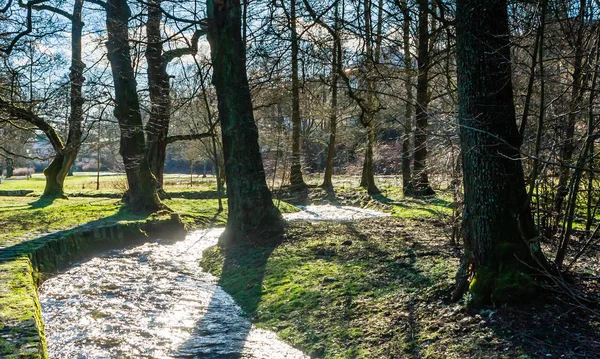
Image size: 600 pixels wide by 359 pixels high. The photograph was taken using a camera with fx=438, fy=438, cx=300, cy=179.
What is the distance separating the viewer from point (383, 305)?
4895 mm

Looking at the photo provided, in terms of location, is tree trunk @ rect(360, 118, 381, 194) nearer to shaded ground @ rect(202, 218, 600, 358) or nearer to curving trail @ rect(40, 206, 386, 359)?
shaded ground @ rect(202, 218, 600, 358)

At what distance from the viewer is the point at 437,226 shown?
933 cm

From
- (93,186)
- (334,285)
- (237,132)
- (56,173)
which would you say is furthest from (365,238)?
(93,186)

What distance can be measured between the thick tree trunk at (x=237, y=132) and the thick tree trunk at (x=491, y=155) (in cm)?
518

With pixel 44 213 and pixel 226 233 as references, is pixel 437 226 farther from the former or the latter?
pixel 44 213

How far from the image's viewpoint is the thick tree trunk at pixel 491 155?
4254 mm

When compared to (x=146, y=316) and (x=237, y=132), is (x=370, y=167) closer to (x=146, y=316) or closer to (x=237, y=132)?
(x=237, y=132)

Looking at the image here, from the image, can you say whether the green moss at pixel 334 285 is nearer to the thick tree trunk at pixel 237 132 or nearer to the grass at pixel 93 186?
the thick tree trunk at pixel 237 132

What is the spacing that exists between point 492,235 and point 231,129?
5.82 meters

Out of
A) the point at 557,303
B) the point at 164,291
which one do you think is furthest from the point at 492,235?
the point at 164,291

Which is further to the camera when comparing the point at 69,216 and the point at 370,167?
the point at 370,167

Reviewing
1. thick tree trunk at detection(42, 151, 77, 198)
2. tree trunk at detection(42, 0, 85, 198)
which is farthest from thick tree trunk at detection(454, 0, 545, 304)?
thick tree trunk at detection(42, 151, 77, 198)

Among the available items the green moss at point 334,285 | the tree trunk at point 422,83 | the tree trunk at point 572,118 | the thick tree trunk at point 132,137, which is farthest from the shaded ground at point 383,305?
the thick tree trunk at point 132,137

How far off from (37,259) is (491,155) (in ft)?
23.9
